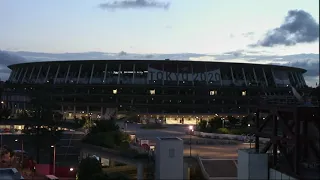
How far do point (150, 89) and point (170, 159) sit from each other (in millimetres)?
79491

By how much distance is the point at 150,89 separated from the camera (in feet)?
375

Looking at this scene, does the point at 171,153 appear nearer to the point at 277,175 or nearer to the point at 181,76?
the point at 277,175

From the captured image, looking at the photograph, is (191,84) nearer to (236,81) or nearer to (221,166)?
(236,81)

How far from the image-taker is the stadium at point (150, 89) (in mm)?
113375

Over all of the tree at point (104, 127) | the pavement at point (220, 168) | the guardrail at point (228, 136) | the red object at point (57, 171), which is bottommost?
the red object at point (57, 171)

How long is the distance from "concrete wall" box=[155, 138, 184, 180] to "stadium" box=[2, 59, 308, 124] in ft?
247

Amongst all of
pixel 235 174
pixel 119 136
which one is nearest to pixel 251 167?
pixel 235 174

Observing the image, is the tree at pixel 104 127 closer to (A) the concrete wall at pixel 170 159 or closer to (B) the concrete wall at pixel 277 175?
(A) the concrete wall at pixel 170 159

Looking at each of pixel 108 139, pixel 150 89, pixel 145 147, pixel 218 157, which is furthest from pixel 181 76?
pixel 218 157

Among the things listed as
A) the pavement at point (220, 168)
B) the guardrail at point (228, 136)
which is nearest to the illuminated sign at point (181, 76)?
the guardrail at point (228, 136)

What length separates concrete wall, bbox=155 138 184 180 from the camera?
3491cm

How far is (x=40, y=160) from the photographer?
56.6 meters

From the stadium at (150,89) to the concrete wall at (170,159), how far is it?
2967 inches

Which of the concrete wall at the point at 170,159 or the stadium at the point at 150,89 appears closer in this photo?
the concrete wall at the point at 170,159
